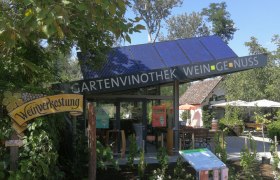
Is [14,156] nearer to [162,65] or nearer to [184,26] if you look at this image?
[162,65]

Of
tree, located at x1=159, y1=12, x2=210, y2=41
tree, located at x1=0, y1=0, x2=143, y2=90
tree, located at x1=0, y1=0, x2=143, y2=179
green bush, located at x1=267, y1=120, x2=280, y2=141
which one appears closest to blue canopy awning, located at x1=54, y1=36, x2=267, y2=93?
tree, located at x1=0, y1=0, x2=143, y2=179

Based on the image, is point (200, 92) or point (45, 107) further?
point (200, 92)

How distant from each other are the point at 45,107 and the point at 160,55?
855 cm

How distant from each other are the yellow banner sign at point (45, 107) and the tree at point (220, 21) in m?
50.6

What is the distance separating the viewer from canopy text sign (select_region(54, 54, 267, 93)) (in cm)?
1256

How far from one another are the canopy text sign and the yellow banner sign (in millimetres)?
4039

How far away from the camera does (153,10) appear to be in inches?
1576

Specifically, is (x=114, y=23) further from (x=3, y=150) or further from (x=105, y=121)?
(x=105, y=121)

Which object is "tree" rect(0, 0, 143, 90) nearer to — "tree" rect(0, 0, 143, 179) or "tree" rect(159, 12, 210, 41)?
"tree" rect(0, 0, 143, 179)

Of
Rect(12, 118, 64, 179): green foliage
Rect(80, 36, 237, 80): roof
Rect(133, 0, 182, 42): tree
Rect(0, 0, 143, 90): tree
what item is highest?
Rect(133, 0, 182, 42): tree

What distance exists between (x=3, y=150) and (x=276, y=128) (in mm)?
Answer: 15054

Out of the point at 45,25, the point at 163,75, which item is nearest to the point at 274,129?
the point at 163,75

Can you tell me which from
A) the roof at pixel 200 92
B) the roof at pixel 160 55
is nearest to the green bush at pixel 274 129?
the roof at pixel 160 55

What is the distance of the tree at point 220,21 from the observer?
56656mm
